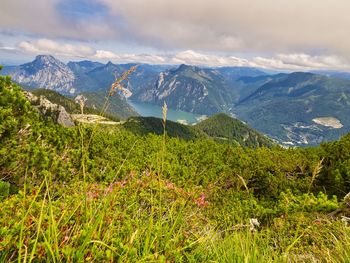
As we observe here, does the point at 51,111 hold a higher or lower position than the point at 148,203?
lower

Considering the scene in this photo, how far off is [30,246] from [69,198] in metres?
1.59

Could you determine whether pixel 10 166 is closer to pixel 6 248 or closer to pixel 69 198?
pixel 69 198

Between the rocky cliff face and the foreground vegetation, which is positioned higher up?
the foreground vegetation

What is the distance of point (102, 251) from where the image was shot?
3238 millimetres

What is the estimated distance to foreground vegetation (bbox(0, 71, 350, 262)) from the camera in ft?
11.1

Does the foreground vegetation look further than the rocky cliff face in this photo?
No

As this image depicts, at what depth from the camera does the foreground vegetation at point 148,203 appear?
3.39 m

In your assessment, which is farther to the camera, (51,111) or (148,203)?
(51,111)

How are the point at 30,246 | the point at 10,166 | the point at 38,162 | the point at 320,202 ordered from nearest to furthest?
the point at 30,246 < the point at 10,166 < the point at 38,162 < the point at 320,202

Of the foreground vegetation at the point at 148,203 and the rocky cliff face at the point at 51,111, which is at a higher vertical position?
the foreground vegetation at the point at 148,203

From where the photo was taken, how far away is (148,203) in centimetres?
672

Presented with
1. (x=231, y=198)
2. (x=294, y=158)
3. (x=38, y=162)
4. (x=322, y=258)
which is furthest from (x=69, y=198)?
(x=294, y=158)

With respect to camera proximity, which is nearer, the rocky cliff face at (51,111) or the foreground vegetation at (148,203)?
the foreground vegetation at (148,203)

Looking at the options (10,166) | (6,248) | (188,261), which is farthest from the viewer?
(10,166)
